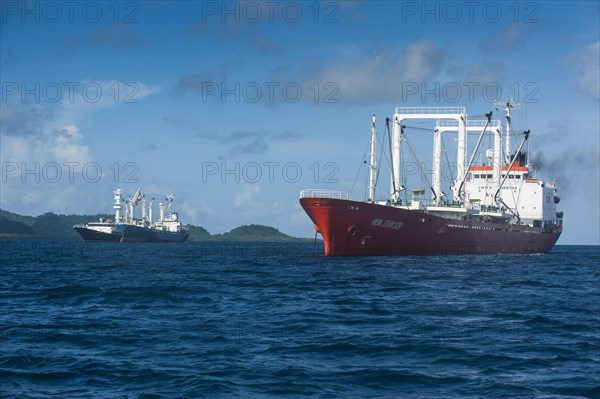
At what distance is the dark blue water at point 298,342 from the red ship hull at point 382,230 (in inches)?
898

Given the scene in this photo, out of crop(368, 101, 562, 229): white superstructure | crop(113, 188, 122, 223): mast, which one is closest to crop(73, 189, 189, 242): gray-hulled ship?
crop(113, 188, 122, 223): mast

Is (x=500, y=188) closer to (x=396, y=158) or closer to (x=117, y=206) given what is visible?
(x=396, y=158)

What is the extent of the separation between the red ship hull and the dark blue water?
2280cm

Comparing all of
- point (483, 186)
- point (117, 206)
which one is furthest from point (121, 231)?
point (483, 186)

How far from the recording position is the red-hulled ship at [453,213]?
184 feet

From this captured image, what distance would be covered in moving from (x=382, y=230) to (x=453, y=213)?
20.2m

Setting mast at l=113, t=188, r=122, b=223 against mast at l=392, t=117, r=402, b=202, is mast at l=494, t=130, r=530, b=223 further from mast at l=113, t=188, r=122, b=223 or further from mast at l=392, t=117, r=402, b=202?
mast at l=113, t=188, r=122, b=223

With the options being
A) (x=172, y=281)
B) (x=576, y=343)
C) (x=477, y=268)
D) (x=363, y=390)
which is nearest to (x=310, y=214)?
(x=477, y=268)

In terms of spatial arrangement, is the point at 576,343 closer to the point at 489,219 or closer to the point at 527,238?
the point at 489,219

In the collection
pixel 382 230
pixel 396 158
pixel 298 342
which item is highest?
pixel 396 158

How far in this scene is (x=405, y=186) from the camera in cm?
6894

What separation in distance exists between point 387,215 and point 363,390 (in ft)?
143

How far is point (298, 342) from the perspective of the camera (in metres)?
17.7

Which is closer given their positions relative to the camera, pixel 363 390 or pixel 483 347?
pixel 363 390
